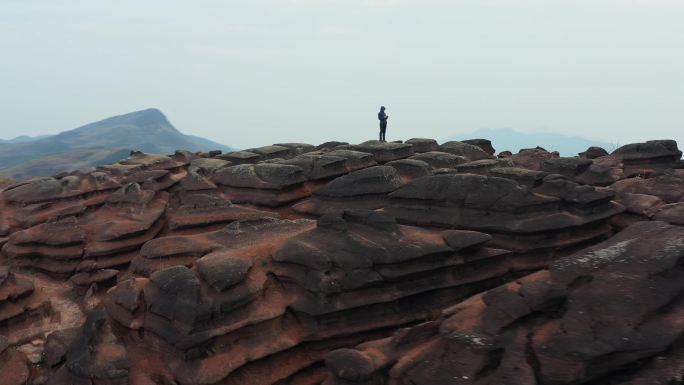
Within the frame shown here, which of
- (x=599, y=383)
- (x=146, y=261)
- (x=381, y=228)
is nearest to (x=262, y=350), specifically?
(x=381, y=228)

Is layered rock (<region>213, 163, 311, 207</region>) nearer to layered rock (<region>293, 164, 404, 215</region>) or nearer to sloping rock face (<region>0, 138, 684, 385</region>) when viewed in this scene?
sloping rock face (<region>0, 138, 684, 385</region>)

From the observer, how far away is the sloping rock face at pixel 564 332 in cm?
1395

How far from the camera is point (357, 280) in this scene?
20266mm

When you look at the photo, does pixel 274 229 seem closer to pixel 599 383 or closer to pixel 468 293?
pixel 468 293

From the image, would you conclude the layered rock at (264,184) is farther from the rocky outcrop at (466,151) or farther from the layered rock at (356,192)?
the rocky outcrop at (466,151)

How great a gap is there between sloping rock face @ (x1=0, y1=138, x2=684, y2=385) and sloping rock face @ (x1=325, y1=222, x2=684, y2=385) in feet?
0.20

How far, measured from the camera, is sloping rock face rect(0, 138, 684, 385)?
50.2ft

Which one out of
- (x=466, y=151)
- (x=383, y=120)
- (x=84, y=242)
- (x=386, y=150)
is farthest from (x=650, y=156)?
(x=84, y=242)

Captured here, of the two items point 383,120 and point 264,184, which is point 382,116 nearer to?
point 383,120

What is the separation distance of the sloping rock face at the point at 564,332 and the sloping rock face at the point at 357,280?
0.20 ft

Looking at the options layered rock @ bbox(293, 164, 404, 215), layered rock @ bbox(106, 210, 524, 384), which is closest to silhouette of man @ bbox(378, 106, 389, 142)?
layered rock @ bbox(293, 164, 404, 215)

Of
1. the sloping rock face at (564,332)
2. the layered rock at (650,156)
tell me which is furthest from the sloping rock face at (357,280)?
the layered rock at (650,156)

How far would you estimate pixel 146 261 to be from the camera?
24.9 m

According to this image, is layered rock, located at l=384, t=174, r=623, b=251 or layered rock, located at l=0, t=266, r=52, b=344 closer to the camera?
layered rock, located at l=384, t=174, r=623, b=251
